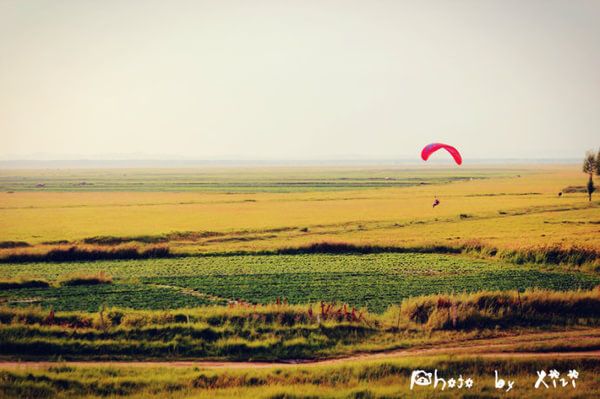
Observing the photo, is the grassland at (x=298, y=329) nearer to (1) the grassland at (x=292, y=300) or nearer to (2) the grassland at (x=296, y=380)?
(1) the grassland at (x=292, y=300)

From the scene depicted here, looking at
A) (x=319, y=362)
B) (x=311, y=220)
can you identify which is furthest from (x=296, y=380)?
(x=311, y=220)

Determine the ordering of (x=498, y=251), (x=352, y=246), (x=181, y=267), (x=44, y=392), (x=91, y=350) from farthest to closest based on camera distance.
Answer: (x=352, y=246) → (x=498, y=251) → (x=181, y=267) → (x=91, y=350) → (x=44, y=392)

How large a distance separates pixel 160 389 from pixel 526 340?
1227 centimetres

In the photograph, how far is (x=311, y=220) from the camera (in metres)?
61.1

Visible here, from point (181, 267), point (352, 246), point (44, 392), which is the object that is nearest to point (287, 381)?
point (44, 392)

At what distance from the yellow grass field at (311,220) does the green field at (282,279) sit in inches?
195

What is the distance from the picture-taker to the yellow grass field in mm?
47497

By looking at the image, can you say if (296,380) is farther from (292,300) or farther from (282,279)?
(282,279)

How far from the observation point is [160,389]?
1535cm

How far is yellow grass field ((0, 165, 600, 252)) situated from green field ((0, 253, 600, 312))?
4.96 m

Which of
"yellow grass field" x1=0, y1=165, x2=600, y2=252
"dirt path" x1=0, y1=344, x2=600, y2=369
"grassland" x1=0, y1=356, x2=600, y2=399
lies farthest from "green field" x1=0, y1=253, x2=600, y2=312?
"grassland" x1=0, y1=356, x2=600, y2=399

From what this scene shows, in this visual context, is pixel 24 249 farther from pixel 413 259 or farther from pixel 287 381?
pixel 287 381

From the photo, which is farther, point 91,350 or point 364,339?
point 364,339

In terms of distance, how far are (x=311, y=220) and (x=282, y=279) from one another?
2983 centimetres
